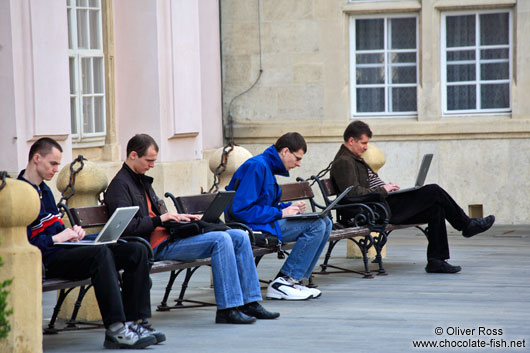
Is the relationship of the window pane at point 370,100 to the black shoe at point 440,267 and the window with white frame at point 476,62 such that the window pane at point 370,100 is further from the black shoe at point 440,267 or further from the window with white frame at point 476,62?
the black shoe at point 440,267

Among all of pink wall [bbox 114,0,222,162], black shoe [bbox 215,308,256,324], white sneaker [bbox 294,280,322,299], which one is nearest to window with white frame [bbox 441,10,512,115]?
pink wall [bbox 114,0,222,162]

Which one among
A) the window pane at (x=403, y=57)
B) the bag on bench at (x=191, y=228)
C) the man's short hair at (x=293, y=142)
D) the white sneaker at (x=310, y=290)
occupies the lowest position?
the white sneaker at (x=310, y=290)

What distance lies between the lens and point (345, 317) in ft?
25.1

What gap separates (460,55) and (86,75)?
5.48m

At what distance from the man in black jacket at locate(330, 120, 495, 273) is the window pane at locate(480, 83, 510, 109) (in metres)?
4.88

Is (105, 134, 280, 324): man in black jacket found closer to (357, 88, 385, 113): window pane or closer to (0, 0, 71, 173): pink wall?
(0, 0, 71, 173): pink wall

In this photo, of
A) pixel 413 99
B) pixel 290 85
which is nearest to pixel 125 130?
pixel 290 85

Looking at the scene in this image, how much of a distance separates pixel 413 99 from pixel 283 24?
2128mm

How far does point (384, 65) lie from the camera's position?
49.8 ft

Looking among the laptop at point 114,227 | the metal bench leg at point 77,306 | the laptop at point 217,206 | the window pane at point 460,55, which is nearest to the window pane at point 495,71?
the window pane at point 460,55

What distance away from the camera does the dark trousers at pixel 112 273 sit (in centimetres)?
640

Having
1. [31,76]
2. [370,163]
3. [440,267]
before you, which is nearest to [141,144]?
[31,76]

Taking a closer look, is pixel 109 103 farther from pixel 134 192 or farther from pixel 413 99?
pixel 134 192

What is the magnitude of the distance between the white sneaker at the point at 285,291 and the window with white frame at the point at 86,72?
4.30m
